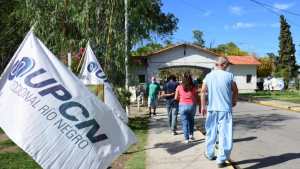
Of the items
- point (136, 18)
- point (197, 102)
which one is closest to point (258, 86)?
point (136, 18)

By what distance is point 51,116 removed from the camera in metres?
4.85

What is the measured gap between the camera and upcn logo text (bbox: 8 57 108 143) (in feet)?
16.0

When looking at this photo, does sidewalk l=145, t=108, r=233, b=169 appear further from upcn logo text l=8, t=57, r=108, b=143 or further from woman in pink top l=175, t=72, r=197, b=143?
upcn logo text l=8, t=57, r=108, b=143

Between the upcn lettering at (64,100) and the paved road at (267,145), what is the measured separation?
4.81 metres

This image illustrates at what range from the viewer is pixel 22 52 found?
5.19 meters

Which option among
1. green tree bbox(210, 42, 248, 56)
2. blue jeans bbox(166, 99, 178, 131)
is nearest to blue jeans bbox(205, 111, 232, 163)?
blue jeans bbox(166, 99, 178, 131)

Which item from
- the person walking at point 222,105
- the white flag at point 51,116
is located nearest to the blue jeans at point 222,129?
the person walking at point 222,105

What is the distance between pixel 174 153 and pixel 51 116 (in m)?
5.94

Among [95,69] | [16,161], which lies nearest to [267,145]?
[95,69]

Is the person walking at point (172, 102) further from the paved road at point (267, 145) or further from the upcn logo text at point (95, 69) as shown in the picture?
the upcn logo text at point (95, 69)

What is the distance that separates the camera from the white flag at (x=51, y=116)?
15.8ft

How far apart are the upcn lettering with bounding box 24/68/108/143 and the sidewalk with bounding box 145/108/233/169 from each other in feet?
13.6

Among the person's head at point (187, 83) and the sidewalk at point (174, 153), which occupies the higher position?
the person's head at point (187, 83)

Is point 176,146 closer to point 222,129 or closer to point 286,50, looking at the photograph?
point 222,129
